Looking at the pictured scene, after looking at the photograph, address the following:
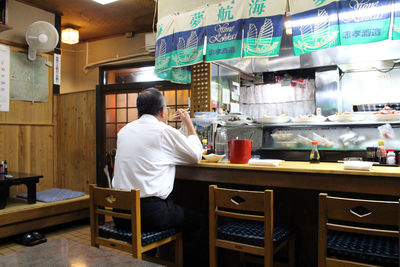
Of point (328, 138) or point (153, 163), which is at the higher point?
point (328, 138)

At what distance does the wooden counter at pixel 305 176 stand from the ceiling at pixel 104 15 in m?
4.30

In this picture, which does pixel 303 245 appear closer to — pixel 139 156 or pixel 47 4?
pixel 139 156

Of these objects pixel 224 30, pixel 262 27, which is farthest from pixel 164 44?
pixel 262 27

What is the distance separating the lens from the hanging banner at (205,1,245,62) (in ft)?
11.5

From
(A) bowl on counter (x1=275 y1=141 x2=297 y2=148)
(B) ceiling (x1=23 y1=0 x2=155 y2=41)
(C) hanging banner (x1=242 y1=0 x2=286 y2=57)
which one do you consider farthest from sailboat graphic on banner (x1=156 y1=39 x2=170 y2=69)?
(B) ceiling (x1=23 y1=0 x2=155 y2=41)

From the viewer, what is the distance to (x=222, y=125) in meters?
3.56

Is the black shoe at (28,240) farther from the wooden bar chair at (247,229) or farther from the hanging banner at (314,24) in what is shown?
the hanging banner at (314,24)

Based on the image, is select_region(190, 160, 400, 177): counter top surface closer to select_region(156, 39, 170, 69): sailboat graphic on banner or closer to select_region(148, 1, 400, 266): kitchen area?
select_region(148, 1, 400, 266): kitchen area

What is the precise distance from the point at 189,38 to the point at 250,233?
251cm

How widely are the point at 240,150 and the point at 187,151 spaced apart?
0.49 m

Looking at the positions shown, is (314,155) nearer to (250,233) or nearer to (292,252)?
(292,252)

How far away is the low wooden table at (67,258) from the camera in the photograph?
92 centimetres

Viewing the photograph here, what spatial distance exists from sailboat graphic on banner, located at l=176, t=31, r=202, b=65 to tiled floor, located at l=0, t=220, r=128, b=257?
8.64 feet

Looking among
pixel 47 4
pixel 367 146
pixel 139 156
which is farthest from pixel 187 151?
pixel 47 4
